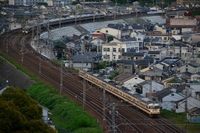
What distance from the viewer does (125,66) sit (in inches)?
813

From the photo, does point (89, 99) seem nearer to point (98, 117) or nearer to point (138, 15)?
point (98, 117)

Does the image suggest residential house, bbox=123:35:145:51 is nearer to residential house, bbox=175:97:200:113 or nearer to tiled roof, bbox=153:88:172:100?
tiled roof, bbox=153:88:172:100

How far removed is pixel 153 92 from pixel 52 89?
106 inches

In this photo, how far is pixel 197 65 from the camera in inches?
800

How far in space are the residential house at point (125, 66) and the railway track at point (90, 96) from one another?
145 centimetres

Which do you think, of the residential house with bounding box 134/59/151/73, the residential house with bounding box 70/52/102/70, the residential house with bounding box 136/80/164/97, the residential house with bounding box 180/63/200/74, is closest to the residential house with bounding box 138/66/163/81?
the residential house with bounding box 134/59/151/73

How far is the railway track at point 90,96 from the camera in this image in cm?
1313

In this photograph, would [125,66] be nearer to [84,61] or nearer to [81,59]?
[84,61]

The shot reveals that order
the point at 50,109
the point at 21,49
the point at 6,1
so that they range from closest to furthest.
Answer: the point at 50,109, the point at 21,49, the point at 6,1

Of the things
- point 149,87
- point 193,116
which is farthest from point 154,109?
point 149,87

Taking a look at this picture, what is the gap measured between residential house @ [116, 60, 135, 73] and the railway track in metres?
1.45

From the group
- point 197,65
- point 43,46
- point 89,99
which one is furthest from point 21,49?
point 89,99

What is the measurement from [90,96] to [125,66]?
4.22 meters

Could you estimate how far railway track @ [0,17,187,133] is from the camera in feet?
43.1
